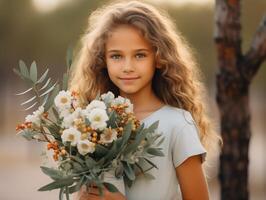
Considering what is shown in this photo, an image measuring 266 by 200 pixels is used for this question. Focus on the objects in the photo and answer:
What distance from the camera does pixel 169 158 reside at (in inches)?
122

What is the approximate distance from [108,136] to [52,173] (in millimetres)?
255

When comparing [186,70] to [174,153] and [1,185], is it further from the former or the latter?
[1,185]

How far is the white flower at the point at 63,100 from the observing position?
3.02 metres

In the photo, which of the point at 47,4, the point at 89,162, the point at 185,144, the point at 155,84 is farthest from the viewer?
the point at 47,4

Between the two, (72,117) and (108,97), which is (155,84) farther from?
(72,117)

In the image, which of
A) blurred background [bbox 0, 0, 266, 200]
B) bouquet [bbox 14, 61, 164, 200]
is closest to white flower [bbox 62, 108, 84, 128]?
bouquet [bbox 14, 61, 164, 200]

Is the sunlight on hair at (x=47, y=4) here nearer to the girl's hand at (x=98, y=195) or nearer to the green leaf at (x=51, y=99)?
the green leaf at (x=51, y=99)

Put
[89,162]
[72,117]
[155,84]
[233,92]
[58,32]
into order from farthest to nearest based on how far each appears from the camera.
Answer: [58,32]
[233,92]
[155,84]
[72,117]
[89,162]

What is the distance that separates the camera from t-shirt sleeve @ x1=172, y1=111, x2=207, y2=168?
307 cm

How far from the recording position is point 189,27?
1725cm

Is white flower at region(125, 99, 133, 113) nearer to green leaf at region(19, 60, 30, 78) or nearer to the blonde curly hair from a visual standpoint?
the blonde curly hair

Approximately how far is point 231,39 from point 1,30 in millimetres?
14425

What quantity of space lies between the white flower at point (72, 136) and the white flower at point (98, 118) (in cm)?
7

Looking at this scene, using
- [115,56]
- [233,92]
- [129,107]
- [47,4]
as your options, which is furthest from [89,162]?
[47,4]
